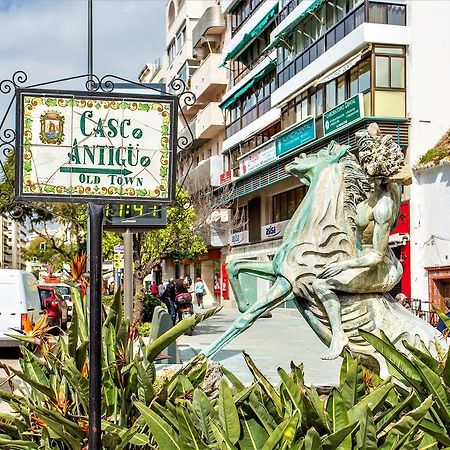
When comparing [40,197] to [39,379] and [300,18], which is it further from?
[300,18]

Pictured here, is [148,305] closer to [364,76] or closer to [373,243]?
[364,76]

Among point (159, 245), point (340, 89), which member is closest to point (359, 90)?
point (340, 89)

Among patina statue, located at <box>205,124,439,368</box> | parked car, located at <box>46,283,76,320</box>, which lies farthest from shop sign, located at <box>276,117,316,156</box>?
patina statue, located at <box>205,124,439,368</box>

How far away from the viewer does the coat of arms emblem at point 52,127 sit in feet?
13.5

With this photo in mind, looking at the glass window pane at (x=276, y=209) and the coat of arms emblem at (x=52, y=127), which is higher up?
the glass window pane at (x=276, y=209)

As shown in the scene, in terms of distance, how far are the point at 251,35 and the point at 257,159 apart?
647 centimetres

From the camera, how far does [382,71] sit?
22844 millimetres

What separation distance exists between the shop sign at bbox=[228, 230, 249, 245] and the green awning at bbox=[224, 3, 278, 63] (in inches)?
338

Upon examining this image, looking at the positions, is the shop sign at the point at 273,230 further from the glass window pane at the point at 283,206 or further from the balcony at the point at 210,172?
the balcony at the point at 210,172

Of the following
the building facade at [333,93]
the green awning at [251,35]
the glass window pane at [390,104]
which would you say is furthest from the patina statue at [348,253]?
the green awning at [251,35]

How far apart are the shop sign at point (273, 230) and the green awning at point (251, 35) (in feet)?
27.9

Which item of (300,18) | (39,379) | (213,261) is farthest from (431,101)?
(213,261)

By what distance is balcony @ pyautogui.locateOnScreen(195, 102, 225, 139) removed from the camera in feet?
141

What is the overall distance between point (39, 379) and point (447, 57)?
20.4 metres
